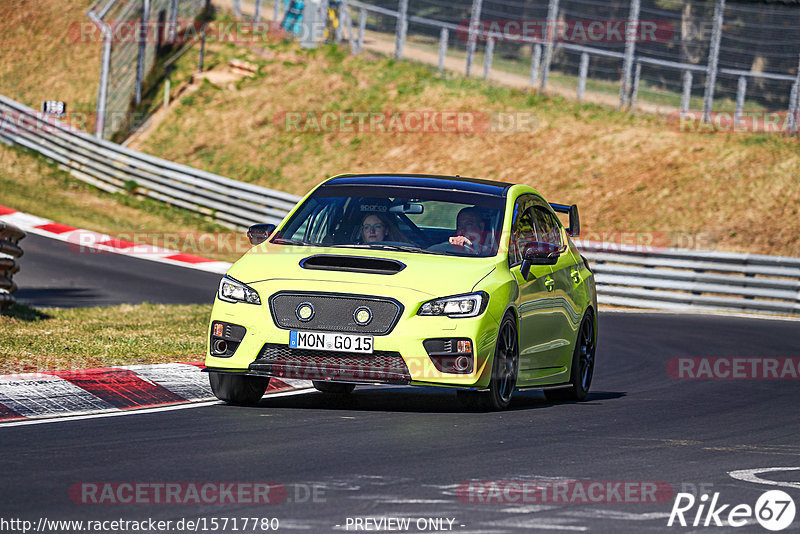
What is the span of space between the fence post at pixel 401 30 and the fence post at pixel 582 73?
504cm

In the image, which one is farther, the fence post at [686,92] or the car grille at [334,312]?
the fence post at [686,92]

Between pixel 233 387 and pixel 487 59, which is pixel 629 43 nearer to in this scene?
pixel 487 59

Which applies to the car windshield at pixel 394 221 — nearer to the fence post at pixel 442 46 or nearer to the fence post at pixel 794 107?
the fence post at pixel 794 107

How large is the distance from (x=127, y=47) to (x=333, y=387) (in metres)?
26.0

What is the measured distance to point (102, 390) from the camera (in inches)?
380

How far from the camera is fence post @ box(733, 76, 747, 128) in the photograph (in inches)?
1107

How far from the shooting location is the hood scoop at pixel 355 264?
9188 millimetres

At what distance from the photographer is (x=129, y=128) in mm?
36250

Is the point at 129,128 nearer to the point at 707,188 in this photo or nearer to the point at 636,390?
the point at 707,188

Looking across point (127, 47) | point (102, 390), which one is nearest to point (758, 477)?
point (102, 390)

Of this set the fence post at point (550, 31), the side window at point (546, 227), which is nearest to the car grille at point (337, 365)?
the side window at point (546, 227)

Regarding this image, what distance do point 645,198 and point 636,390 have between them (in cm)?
1675

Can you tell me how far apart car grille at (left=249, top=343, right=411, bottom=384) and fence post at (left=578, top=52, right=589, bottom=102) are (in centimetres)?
2358

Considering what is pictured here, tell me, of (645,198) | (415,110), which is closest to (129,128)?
(415,110)
